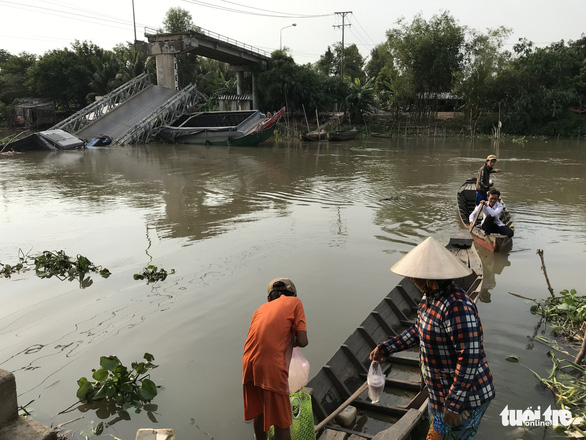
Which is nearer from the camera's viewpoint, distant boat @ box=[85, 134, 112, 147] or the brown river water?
the brown river water

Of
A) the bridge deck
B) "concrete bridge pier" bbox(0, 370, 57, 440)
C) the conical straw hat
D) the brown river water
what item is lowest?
the brown river water

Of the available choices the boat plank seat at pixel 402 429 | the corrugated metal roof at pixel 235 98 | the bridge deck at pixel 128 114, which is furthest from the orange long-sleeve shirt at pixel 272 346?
the corrugated metal roof at pixel 235 98

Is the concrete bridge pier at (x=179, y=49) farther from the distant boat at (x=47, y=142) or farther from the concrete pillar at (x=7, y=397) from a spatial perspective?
the concrete pillar at (x=7, y=397)

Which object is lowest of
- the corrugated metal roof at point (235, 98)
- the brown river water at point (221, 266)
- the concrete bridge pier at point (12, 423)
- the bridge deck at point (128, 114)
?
the brown river water at point (221, 266)

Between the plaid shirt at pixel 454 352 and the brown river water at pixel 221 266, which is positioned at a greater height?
the plaid shirt at pixel 454 352

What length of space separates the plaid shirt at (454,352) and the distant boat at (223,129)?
27.9 meters

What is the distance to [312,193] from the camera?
47.3 ft

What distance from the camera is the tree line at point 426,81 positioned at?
120 feet

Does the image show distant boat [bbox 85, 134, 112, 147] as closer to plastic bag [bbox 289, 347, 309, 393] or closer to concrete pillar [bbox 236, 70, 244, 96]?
concrete pillar [bbox 236, 70, 244, 96]

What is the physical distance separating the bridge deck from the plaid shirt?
101 feet

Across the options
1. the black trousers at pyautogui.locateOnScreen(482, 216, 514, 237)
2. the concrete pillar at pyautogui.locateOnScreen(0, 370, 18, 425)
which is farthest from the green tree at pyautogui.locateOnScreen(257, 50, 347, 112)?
the concrete pillar at pyautogui.locateOnScreen(0, 370, 18, 425)

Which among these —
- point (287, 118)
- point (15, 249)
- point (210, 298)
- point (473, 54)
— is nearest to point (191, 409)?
point (210, 298)

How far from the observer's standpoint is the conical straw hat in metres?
2.48

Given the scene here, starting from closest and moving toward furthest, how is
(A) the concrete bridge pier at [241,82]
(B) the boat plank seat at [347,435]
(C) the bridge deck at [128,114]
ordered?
(B) the boat plank seat at [347,435]
(C) the bridge deck at [128,114]
(A) the concrete bridge pier at [241,82]
